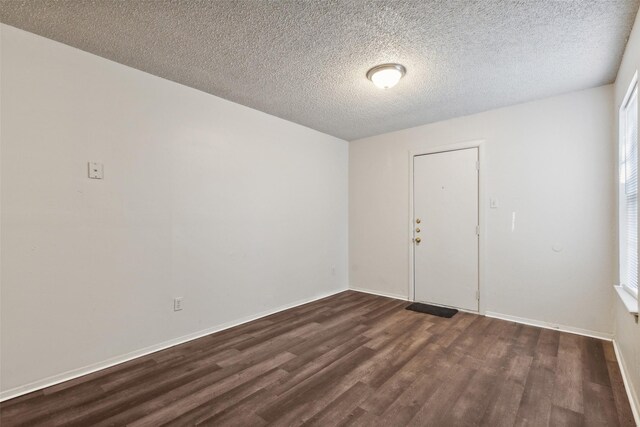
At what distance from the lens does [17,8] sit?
1814 millimetres

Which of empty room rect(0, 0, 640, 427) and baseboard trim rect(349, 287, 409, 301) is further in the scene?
baseboard trim rect(349, 287, 409, 301)

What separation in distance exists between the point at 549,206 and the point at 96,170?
4.28 metres

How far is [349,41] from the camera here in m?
2.14

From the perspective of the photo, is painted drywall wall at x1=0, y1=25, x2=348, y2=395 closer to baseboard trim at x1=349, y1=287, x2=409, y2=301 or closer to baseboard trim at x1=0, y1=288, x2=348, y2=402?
baseboard trim at x1=0, y1=288, x2=348, y2=402

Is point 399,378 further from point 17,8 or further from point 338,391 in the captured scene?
point 17,8

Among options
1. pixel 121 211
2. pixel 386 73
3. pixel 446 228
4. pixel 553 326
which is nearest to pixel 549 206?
pixel 446 228

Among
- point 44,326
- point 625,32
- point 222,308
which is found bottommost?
point 222,308

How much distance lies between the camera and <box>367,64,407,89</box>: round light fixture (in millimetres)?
2457

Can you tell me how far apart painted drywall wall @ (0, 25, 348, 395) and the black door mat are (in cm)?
171

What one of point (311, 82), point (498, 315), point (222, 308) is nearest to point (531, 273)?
point (498, 315)

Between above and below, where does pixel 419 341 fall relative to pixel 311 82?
below

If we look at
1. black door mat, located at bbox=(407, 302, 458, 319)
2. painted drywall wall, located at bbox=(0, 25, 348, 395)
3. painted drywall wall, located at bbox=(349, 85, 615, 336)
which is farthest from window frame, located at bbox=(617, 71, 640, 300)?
painted drywall wall, located at bbox=(0, 25, 348, 395)

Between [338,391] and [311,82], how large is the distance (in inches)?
102

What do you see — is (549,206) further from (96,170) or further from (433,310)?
(96,170)
